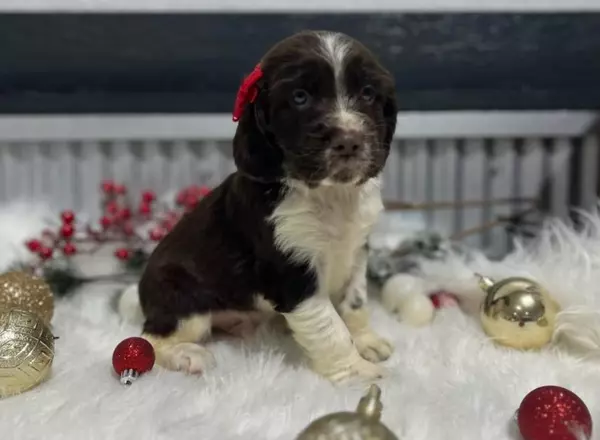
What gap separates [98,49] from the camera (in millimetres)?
2609

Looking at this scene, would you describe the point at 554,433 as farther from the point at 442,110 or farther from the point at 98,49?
the point at 98,49

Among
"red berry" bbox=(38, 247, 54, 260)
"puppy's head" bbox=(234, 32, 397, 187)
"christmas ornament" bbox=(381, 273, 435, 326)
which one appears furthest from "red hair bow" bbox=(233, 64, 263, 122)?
"red berry" bbox=(38, 247, 54, 260)

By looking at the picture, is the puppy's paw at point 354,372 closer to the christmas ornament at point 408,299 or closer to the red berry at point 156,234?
the christmas ornament at point 408,299

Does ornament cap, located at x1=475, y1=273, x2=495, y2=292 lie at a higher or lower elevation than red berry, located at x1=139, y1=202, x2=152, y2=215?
lower

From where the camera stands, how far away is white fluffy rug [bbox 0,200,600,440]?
1428mm

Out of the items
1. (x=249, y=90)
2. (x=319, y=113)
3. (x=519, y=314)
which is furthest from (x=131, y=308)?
(x=519, y=314)

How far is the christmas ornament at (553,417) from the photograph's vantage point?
130 centimetres

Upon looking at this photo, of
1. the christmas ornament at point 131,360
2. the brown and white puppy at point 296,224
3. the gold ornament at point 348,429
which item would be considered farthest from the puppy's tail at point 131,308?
the gold ornament at point 348,429

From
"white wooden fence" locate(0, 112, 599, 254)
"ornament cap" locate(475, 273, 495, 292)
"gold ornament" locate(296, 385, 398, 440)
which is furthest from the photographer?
"white wooden fence" locate(0, 112, 599, 254)

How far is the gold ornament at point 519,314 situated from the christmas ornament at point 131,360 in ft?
2.91

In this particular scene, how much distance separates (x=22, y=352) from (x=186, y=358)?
15.5 inches

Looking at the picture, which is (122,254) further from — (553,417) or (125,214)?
(553,417)

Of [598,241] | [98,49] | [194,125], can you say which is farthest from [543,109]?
[98,49]

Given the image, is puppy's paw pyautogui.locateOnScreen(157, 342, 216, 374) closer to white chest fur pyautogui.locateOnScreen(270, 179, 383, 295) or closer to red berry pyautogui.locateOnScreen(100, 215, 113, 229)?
white chest fur pyautogui.locateOnScreen(270, 179, 383, 295)
